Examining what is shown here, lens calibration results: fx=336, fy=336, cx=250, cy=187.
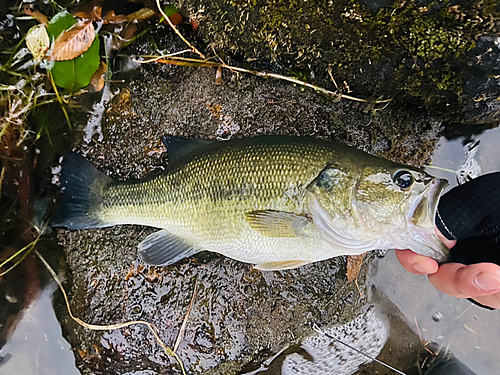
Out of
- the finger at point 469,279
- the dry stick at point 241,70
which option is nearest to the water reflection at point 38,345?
the dry stick at point 241,70

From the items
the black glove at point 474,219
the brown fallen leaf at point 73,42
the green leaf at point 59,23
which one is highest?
the green leaf at point 59,23

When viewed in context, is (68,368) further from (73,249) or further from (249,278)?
(249,278)

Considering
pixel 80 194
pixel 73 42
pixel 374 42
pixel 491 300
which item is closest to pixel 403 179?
pixel 374 42

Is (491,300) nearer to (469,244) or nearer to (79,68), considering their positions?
(469,244)

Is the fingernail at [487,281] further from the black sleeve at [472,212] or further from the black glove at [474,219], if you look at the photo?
the black sleeve at [472,212]

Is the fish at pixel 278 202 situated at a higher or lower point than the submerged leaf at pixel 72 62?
lower

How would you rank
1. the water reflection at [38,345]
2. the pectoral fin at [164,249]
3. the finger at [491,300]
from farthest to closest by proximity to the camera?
the water reflection at [38,345]
the pectoral fin at [164,249]
the finger at [491,300]
